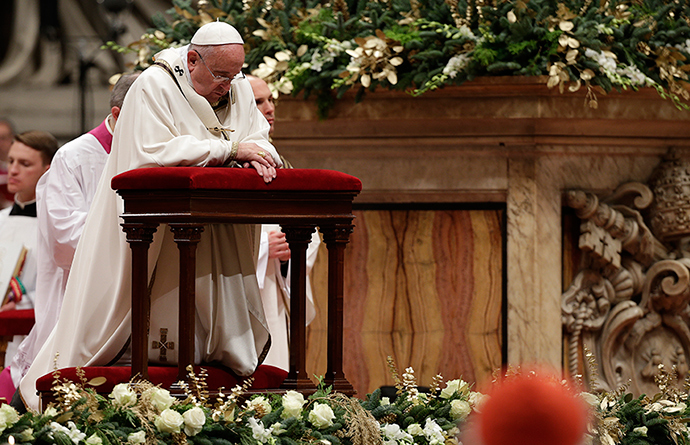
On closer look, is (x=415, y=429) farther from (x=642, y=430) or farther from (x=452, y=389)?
(x=642, y=430)

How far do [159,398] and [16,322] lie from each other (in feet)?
8.52

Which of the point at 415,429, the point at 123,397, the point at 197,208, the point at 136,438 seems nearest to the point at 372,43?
the point at 197,208

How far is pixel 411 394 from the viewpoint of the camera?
3.79 meters

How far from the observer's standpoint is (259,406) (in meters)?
3.43

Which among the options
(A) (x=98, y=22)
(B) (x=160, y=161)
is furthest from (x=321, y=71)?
(A) (x=98, y=22)

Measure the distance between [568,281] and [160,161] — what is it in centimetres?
289

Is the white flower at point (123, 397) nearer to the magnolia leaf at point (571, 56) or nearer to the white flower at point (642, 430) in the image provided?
the white flower at point (642, 430)

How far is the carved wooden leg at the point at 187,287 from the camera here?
11.7 ft

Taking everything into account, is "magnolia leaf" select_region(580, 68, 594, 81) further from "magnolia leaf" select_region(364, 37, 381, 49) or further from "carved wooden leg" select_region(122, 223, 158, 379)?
"carved wooden leg" select_region(122, 223, 158, 379)

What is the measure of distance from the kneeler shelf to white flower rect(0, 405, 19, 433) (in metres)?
0.62

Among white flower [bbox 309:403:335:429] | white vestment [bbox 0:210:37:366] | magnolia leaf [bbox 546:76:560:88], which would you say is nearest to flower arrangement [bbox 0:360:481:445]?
white flower [bbox 309:403:335:429]

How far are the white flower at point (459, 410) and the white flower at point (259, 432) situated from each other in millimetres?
713

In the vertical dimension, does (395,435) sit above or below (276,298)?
above

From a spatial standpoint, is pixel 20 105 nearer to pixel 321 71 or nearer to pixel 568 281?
pixel 321 71
